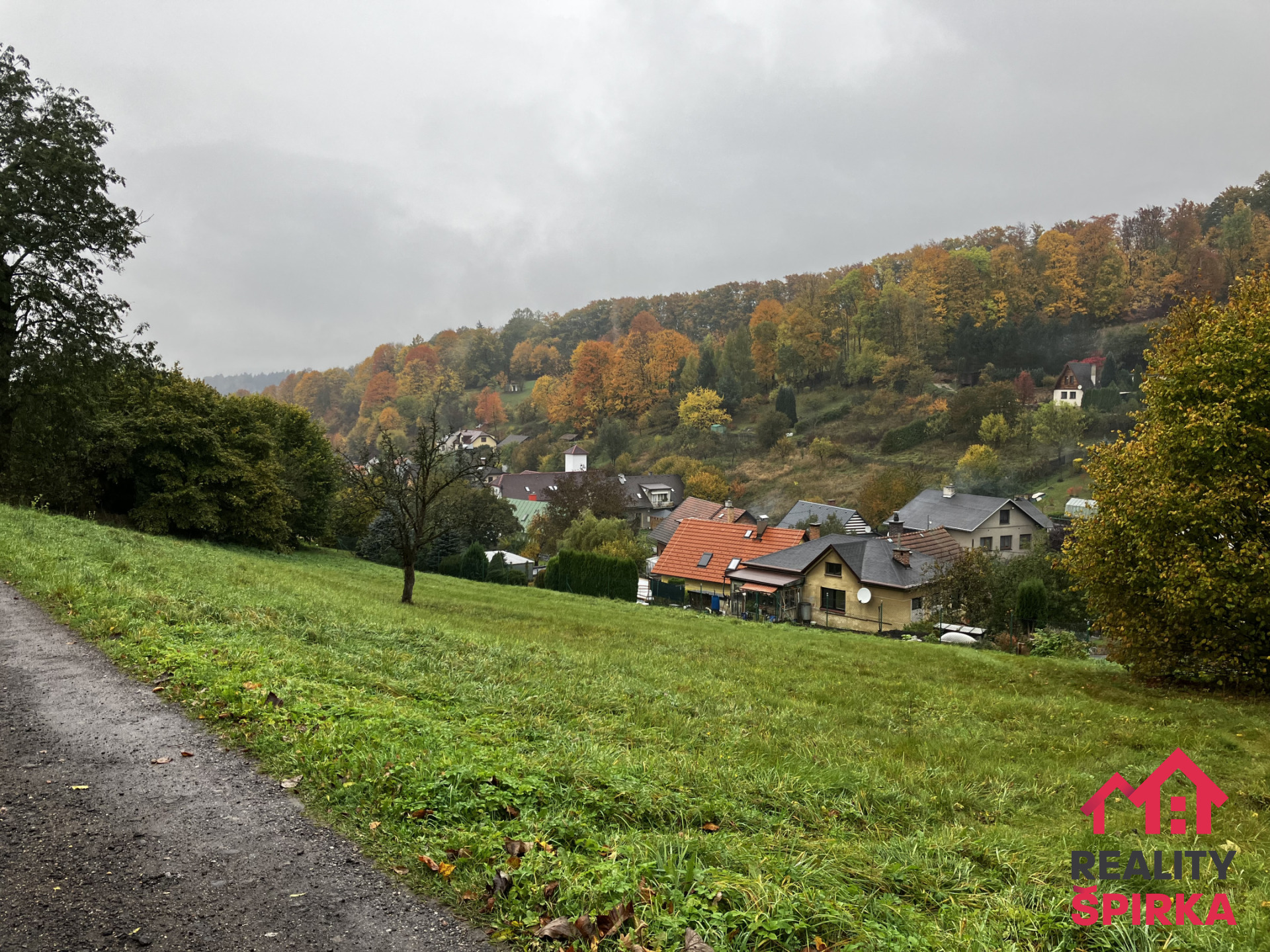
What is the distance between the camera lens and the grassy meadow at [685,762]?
3658 mm

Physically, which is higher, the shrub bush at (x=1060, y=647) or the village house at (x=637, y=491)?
the village house at (x=637, y=491)

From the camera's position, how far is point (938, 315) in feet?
294

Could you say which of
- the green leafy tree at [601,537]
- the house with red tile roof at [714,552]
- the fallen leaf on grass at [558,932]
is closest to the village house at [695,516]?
the house with red tile roof at [714,552]

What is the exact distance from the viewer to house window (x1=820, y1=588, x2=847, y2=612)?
3697 centimetres

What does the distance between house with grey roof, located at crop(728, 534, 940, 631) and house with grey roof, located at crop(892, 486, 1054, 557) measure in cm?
1238

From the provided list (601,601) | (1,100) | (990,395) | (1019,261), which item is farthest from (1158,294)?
(1,100)

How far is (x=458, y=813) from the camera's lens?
443cm

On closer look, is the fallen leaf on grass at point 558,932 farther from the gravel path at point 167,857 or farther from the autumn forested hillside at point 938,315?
the autumn forested hillside at point 938,315

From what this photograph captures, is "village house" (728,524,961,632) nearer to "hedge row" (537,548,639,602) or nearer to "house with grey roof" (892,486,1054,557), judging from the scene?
"hedge row" (537,548,639,602)

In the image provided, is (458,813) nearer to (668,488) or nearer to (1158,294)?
(668,488)

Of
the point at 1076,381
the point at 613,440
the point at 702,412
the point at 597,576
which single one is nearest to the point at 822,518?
the point at 597,576

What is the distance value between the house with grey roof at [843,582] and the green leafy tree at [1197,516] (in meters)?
20.6

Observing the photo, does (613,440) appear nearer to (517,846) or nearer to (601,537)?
(601,537)

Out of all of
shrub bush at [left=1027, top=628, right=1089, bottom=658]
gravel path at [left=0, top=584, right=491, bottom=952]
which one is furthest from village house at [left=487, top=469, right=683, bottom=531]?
gravel path at [left=0, top=584, right=491, bottom=952]
